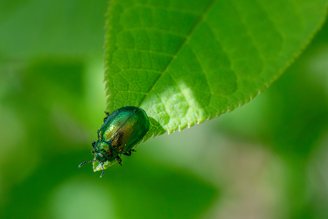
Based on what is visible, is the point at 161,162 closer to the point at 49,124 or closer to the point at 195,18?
the point at 49,124

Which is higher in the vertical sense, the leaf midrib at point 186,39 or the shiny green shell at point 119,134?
the leaf midrib at point 186,39

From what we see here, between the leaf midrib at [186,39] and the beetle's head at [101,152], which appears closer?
the leaf midrib at [186,39]

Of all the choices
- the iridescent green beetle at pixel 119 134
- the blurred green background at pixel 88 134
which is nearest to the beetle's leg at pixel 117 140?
the iridescent green beetle at pixel 119 134

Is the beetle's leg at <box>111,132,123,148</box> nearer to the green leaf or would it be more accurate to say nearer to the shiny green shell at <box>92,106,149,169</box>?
the shiny green shell at <box>92,106,149,169</box>

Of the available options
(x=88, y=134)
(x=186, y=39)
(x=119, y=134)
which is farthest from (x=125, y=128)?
(x=88, y=134)

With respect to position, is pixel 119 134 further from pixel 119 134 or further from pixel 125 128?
pixel 125 128

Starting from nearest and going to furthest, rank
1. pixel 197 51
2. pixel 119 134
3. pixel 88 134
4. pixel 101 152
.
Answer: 1. pixel 197 51
2. pixel 101 152
3. pixel 119 134
4. pixel 88 134

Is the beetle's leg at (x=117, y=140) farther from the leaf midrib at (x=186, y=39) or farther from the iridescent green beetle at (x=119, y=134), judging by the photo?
the leaf midrib at (x=186, y=39)

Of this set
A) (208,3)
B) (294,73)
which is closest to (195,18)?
(208,3)

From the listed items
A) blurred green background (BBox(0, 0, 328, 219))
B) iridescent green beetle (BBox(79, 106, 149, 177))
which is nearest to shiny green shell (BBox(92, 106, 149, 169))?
iridescent green beetle (BBox(79, 106, 149, 177))
